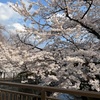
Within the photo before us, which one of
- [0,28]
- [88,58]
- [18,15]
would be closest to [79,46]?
[88,58]

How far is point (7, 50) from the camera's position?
6.00m

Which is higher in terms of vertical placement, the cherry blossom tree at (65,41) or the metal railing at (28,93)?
the cherry blossom tree at (65,41)

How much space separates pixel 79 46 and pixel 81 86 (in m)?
1.07

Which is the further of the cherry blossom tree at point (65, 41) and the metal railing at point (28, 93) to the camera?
the cherry blossom tree at point (65, 41)

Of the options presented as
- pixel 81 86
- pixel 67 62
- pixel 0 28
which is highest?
pixel 0 28

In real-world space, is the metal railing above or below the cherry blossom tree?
below

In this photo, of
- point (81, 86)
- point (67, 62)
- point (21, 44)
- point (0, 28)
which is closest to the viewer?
point (67, 62)

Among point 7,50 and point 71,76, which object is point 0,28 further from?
point 71,76

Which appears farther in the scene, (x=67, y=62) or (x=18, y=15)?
(x=18, y=15)

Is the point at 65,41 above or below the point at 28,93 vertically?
above

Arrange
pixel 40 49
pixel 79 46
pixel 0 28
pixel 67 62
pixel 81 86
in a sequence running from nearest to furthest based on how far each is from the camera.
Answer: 1. pixel 67 62
2. pixel 81 86
3. pixel 79 46
4. pixel 40 49
5. pixel 0 28

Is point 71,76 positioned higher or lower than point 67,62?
lower

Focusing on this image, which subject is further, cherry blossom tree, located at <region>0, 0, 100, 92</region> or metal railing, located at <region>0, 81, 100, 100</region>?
cherry blossom tree, located at <region>0, 0, 100, 92</region>

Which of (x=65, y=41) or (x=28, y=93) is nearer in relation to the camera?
(x=28, y=93)
